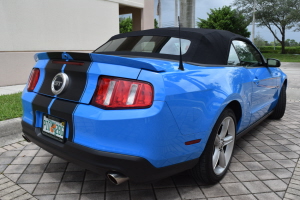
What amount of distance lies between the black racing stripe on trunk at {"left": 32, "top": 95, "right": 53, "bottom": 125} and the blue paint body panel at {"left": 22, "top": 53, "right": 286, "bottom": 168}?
8 centimetres

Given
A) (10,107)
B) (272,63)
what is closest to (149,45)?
(272,63)

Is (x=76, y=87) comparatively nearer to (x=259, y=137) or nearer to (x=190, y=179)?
(x=190, y=179)

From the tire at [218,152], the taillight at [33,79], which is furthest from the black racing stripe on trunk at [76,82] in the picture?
the tire at [218,152]

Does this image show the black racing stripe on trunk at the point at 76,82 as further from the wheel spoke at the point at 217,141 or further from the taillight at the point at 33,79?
the wheel spoke at the point at 217,141

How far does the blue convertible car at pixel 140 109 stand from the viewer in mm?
1992

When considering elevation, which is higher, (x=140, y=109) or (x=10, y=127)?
(x=140, y=109)

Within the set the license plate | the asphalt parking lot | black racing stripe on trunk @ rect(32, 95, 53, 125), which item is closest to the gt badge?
black racing stripe on trunk @ rect(32, 95, 53, 125)

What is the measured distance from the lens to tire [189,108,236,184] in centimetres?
253

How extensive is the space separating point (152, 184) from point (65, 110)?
1.16 metres

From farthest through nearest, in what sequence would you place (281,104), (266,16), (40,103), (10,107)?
1. (266,16)
2. (10,107)
3. (281,104)
4. (40,103)

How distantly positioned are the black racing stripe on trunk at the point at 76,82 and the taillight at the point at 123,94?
7.0 inches

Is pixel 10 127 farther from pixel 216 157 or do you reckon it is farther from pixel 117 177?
pixel 216 157

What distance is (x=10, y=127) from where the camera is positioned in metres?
4.37

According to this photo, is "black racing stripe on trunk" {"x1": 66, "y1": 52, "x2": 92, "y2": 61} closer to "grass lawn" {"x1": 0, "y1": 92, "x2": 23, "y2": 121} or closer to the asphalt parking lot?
the asphalt parking lot
